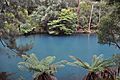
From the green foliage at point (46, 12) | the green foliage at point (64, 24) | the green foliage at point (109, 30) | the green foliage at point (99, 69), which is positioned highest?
the green foliage at point (109, 30)

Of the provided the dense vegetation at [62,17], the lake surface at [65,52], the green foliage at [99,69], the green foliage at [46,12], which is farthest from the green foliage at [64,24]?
the green foliage at [99,69]

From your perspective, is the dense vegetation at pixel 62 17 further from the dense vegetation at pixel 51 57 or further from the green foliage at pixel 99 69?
the green foliage at pixel 99 69

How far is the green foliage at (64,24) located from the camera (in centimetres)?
2431

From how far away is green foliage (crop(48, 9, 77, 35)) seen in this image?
957 inches

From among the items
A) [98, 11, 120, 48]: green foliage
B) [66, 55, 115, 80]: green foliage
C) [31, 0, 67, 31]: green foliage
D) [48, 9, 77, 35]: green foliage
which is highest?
[98, 11, 120, 48]: green foliage

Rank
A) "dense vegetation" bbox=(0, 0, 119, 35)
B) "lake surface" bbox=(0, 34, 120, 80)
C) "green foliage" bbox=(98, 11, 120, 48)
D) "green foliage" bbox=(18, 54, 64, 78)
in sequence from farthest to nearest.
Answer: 1. "dense vegetation" bbox=(0, 0, 119, 35)
2. "lake surface" bbox=(0, 34, 120, 80)
3. "green foliage" bbox=(18, 54, 64, 78)
4. "green foliage" bbox=(98, 11, 120, 48)

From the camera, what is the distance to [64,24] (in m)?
24.8

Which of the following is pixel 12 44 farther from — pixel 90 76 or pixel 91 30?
pixel 91 30

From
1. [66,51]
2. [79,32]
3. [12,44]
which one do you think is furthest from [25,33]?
[12,44]

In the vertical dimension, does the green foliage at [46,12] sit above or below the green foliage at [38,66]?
below

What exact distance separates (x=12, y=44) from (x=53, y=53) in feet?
22.3

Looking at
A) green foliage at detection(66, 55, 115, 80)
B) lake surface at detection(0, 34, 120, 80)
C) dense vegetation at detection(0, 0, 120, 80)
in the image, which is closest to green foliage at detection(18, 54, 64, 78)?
dense vegetation at detection(0, 0, 120, 80)

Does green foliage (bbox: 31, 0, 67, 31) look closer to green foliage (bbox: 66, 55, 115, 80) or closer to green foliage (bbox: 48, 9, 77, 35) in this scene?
green foliage (bbox: 48, 9, 77, 35)

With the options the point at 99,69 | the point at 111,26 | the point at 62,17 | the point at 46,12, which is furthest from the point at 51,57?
the point at 62,17
